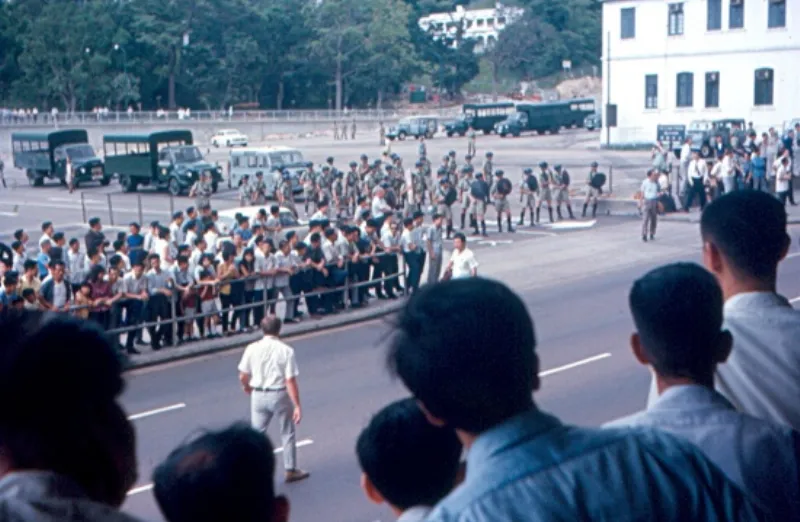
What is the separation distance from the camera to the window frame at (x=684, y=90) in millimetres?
53703

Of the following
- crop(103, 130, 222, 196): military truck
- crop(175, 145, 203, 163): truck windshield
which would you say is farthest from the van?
crop(175, 145, 203, 163): truck windshield

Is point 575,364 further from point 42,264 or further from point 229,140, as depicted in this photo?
point 229,140

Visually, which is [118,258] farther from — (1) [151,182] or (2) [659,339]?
(1) [151,182]

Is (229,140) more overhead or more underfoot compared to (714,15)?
more underfoot

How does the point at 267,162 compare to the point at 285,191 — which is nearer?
the point at 285,191

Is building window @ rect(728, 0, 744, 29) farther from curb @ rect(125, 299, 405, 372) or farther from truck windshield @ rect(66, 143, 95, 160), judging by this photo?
curb @ rect(125, 299, 405, 372)

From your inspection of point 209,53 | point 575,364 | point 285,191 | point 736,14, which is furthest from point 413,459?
point 209,53

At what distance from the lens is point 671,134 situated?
48.8 meters

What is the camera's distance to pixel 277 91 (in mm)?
98250

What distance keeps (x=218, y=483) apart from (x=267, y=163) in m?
37.5

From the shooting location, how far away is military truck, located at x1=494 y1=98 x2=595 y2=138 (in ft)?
237

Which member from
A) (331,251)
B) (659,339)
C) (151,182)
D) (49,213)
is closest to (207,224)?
(331,251)

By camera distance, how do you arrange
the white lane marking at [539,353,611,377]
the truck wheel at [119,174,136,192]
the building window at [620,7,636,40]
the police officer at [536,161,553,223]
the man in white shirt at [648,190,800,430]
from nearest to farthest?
the man in white shirt at [648,190,800,430]
the white lane marking at [539,353,611,377]
the police officer at [536,161,553,223]
the truck wheel at [119,174,136,192]
the building window at [620,7,636,40]

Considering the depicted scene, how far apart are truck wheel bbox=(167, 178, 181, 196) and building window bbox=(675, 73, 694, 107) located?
2681 centimetres
